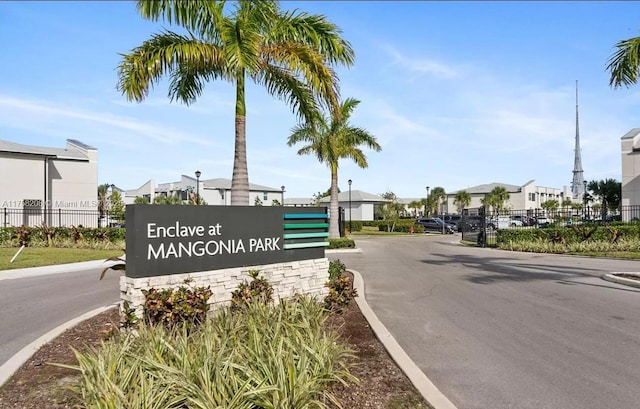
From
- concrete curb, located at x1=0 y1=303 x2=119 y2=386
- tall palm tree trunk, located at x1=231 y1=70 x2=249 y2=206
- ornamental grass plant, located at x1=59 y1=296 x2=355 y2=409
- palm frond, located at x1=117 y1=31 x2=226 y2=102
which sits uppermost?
palm frond, located at x1=117 y1=31 x2=226 y2=102

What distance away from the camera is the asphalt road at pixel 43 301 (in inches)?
265

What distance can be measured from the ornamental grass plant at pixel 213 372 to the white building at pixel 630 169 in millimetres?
37187

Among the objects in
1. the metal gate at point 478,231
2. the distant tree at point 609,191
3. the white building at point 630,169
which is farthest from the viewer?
the distant tree at point 609,191

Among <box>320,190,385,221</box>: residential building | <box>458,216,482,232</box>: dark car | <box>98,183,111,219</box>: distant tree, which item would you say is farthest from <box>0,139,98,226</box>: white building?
<box>320,190,385,221</box>: residential building

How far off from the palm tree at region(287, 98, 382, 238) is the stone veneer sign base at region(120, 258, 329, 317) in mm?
15756

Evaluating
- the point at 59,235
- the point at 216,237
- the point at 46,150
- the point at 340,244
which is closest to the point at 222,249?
the point at 216,237

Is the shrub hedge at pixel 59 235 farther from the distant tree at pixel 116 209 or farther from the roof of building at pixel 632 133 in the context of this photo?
the roof of building at pixel 632 133

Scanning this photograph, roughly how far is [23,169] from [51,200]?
3.81 m

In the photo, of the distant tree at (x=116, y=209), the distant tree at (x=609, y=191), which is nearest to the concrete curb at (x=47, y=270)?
the distant tree at (x=116, y=209)

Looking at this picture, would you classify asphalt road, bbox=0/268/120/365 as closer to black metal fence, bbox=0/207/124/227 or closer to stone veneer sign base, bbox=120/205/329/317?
stone veneer sign base, bbox=120/205/329/317

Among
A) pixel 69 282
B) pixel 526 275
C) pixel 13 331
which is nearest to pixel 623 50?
pixel 526 275

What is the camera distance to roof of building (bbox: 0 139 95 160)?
31.4 meters

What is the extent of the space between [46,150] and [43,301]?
31.5 metres

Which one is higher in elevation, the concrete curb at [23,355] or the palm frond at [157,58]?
the palm frond at [157,58]
